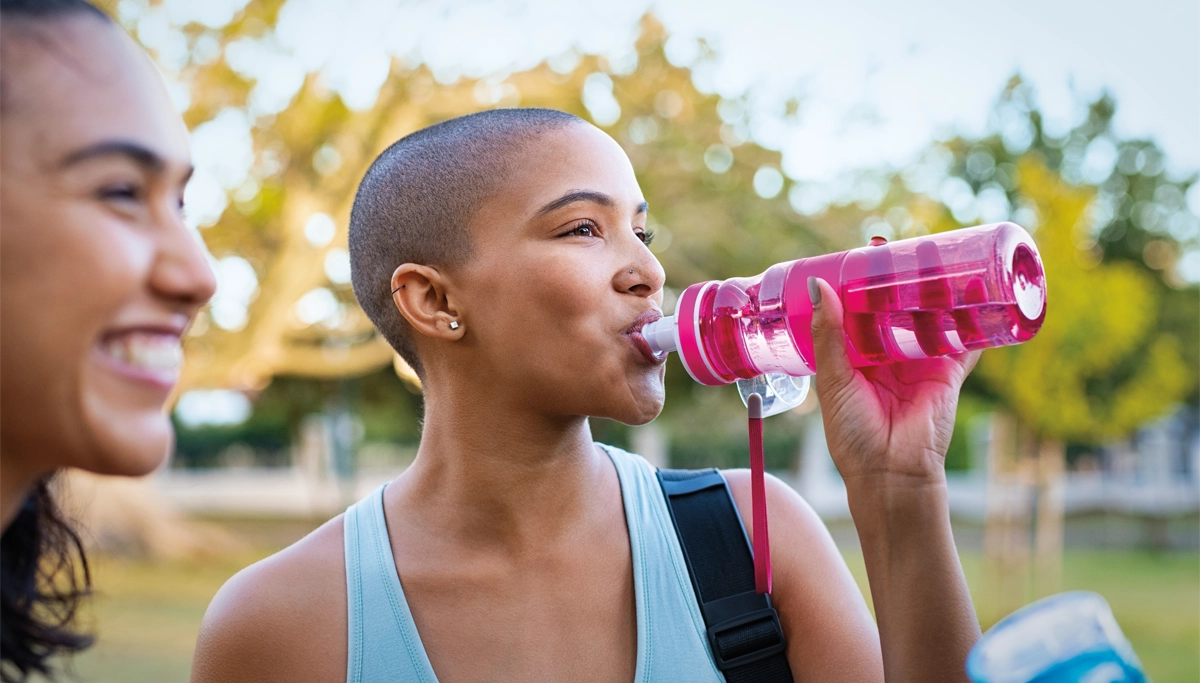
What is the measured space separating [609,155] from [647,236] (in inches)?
8.8

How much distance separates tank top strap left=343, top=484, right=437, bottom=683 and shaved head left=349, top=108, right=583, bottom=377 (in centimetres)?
44

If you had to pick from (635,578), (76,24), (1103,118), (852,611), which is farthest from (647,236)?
(1103,118)

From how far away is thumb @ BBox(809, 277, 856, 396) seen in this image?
1.70 metres

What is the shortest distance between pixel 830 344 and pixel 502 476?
2.42 feet

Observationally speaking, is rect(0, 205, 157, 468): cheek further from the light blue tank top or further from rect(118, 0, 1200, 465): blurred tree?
rect(118, 0, 1200, 465): blurred tree

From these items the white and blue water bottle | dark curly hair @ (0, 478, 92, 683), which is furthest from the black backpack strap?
dark curly hair @ (0, 478, 92, 683)

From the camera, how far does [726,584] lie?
1.95m

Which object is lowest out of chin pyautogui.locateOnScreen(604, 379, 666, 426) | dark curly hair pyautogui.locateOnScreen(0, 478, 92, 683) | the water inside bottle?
dark curly hair pyautogui.locateOnScreen(0, 478, 92, 683)

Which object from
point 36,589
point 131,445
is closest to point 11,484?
point 131,445

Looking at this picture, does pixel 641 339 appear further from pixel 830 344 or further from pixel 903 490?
pixel 903 490

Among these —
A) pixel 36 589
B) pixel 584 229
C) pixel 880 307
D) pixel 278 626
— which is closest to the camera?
pixel 36 589

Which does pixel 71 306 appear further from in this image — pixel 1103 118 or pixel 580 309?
pixel 1103 118

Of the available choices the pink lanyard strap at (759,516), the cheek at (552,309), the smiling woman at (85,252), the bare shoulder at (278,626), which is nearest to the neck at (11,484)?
the smiling woman at (85,252)

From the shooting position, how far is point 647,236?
2209 millimetres
